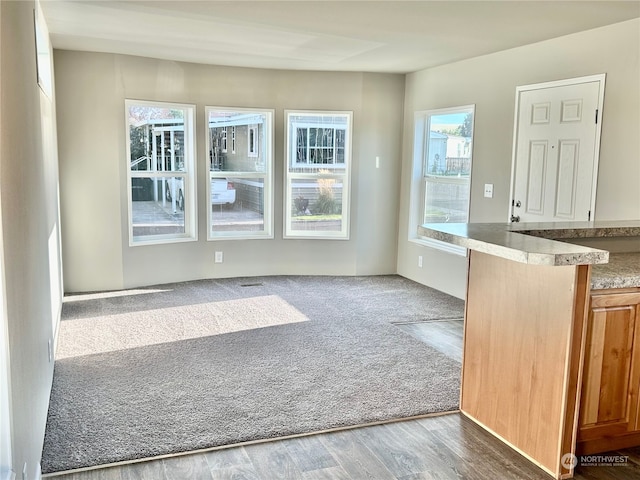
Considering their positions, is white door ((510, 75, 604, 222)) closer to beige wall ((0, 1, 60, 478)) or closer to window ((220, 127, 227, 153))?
window ((220, 127, 227, 153))

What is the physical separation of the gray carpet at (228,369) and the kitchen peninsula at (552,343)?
54 centimetres

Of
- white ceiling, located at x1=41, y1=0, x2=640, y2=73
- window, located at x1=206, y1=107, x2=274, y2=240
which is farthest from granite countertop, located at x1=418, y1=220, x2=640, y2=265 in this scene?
window, located at x1=206, y1=107, x2=274, y2=240

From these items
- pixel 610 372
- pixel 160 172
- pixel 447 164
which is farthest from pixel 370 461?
pixel 160 172

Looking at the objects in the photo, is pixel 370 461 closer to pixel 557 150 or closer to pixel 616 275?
pixel 616 275

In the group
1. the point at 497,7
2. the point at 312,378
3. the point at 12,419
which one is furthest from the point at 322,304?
the point at 12,419


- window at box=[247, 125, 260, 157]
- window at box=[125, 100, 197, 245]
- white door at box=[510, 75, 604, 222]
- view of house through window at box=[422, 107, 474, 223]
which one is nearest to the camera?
white door at box=[510, 75, 604, 222]

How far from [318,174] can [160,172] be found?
1803 millimetres

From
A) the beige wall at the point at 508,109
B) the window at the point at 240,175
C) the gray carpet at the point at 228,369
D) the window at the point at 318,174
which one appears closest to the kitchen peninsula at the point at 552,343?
the gray carpet at the point at 228,369

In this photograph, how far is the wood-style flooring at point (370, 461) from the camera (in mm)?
2572

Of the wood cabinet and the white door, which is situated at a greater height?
the white door

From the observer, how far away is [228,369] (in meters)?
3.81

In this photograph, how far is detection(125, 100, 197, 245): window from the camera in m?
5.99

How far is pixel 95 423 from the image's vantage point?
9.83ft

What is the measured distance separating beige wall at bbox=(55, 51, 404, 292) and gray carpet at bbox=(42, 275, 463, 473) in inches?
18.7
